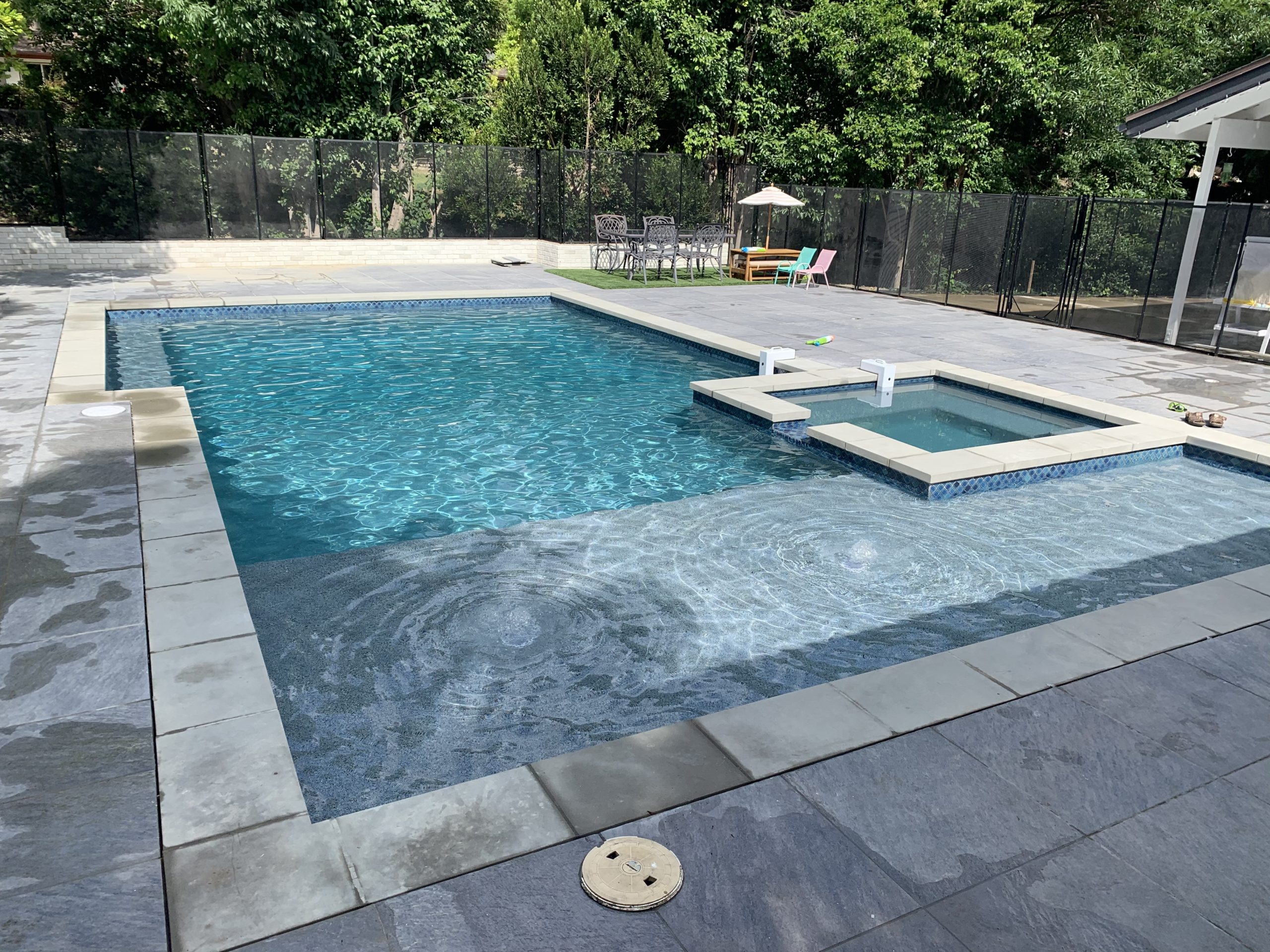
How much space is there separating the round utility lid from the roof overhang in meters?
12.8

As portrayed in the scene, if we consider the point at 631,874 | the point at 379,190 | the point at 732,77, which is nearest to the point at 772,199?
the point at 732,77

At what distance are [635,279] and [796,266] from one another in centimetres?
325

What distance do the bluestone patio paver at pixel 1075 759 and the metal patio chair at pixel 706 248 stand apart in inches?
603

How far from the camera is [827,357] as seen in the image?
10.9 meters

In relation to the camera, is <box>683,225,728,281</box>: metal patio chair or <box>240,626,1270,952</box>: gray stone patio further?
<box>683,225,728,281</box>: metal patio chair

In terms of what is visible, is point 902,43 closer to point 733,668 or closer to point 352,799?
point 733,668

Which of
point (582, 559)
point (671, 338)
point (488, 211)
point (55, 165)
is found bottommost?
point (582, 559)

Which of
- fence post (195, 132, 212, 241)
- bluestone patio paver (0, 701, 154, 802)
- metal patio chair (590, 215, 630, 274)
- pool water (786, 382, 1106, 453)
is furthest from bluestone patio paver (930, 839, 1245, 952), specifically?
fence post (195, 132, 212, 241)

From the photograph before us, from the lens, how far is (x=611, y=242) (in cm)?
2000

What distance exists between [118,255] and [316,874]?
18228 mm

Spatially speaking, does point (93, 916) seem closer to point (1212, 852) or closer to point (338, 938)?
point (338, 938)

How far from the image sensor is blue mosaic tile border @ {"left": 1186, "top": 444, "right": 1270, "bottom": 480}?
7.31 metres

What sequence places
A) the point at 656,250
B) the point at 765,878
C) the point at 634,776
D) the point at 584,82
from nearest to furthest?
1. the point at 765,878
2. the point at 634,776
3. the point at 656,250
4. the point at 584,82

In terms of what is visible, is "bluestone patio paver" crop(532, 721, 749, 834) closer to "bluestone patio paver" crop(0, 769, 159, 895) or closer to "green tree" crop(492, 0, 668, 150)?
"bluestone patio paver" crop(0, 769, 159, 895)
